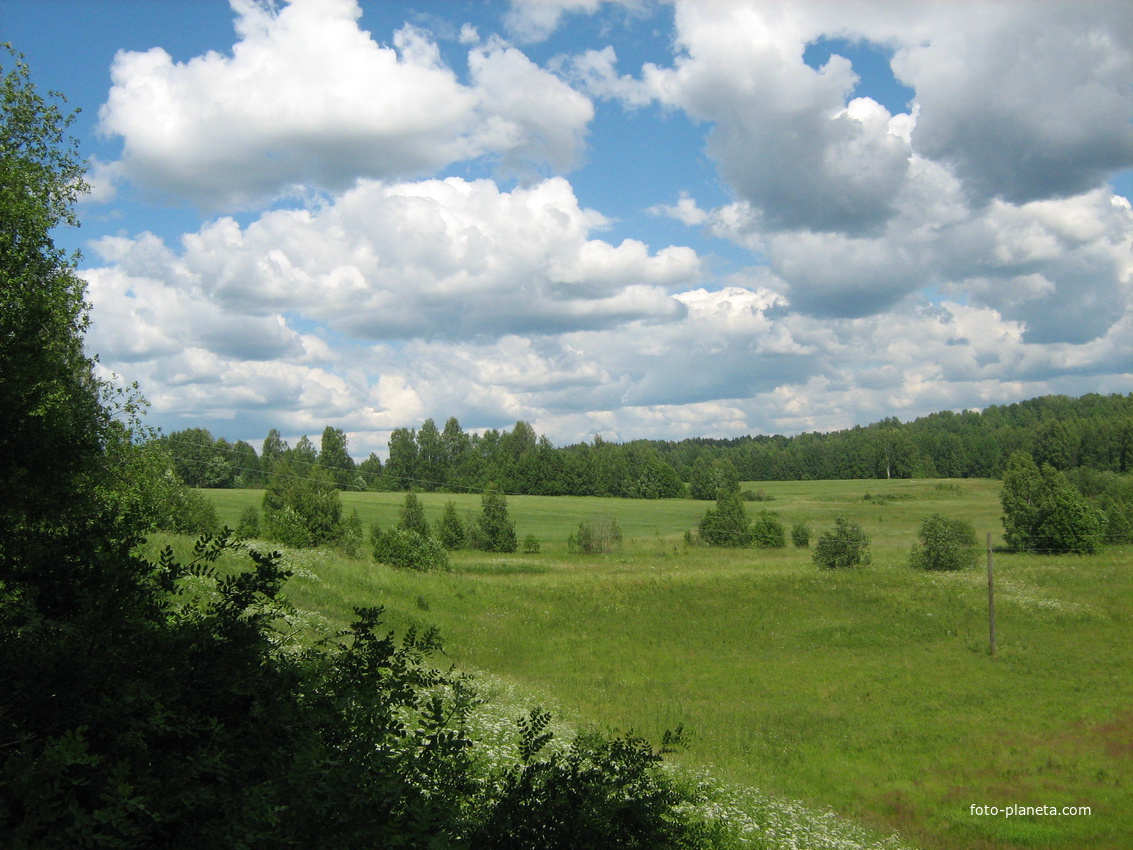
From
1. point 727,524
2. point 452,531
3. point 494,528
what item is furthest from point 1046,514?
point 452,531

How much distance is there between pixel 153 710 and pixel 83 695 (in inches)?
16.1

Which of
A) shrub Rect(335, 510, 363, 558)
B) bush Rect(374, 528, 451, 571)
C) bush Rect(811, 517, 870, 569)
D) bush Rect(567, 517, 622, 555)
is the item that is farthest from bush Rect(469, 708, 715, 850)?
bush Rect(567, 517, 622, 555)

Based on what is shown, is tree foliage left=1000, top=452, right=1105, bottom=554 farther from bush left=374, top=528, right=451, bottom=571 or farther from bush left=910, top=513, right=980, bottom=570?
bush left=374, top=528, right=451, bottom=571

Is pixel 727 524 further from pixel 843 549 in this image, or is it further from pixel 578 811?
pixel 578 811

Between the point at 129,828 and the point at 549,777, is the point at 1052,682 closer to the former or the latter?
the point at 549,777

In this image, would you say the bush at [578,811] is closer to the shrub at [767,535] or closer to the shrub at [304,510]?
the shrub at [304,510]

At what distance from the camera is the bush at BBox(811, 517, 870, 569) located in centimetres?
5253

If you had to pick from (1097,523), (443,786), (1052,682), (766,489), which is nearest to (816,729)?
(1052,682)

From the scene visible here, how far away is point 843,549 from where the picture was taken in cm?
5294

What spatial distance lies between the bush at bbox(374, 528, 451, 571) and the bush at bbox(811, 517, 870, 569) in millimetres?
27832

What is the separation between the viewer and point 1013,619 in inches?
1487

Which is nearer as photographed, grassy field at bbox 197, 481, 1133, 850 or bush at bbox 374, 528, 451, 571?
grassy field at bbox 197, 481, 1133, 850

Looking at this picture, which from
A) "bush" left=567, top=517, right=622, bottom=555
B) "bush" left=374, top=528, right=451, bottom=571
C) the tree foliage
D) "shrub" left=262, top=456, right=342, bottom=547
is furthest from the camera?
"bush" left=567, top=517, right=622, bottom=555

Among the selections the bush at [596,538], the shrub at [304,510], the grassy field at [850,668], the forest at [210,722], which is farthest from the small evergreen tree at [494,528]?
the forest at [210,722]
